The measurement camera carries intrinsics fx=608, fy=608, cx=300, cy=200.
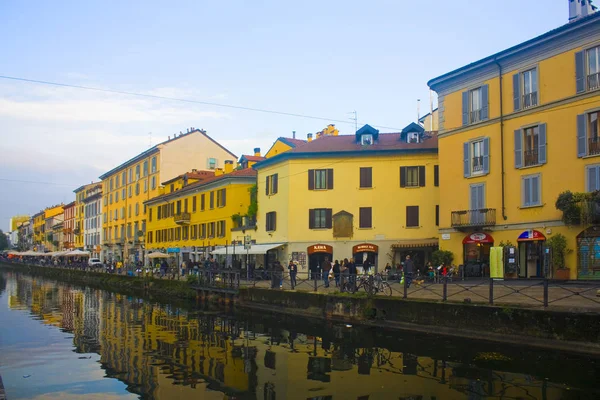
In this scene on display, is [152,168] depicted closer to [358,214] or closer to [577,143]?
[358,214]

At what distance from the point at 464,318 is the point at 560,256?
10.3 m

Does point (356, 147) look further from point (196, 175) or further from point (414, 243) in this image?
point (196, 175)

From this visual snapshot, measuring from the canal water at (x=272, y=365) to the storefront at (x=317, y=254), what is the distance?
14.7 metres

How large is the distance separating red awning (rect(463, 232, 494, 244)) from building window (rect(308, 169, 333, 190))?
11666 mm

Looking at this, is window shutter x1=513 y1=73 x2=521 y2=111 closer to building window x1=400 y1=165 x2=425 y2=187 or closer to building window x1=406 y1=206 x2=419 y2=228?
building window x1=400 y1=165 x2=425 y2=187

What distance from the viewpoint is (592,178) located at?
2750cm

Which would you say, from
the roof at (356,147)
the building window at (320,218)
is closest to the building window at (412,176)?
the roof at (356,147)

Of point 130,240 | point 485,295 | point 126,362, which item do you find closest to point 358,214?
point 485,295

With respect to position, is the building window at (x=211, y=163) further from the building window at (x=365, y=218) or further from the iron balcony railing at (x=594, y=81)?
the iron balcony railing at (x=594, y=81)

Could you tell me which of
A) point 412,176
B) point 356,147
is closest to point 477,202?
point 412,176

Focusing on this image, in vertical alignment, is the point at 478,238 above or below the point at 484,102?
below

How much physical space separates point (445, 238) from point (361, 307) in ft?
40.0

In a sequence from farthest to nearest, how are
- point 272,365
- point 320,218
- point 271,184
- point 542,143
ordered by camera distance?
point 271,184
point 320,218
point 542,143
point 272,365

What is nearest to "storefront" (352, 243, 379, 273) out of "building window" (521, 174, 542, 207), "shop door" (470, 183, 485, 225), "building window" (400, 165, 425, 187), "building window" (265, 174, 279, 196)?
"building window" (400, 165, 425, 187)
